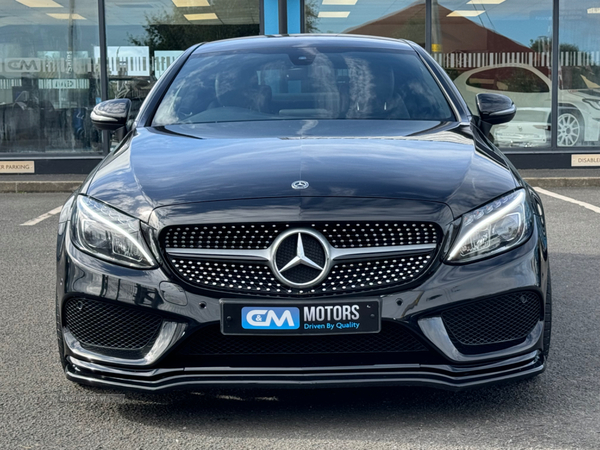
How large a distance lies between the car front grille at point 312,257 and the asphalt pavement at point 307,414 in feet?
1.68

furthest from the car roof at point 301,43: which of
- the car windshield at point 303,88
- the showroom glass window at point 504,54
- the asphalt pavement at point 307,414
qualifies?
the showroom glass window at point 504,54

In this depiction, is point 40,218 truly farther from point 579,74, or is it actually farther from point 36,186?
point 579,74

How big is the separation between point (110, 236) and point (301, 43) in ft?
7.02

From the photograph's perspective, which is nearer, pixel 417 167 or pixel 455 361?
pixel 455 361

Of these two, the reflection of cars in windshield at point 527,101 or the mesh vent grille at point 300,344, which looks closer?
the mesh vent grille at point 300,344

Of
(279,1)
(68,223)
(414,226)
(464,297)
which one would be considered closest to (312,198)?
(414,226)

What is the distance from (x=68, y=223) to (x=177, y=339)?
2.28 ft

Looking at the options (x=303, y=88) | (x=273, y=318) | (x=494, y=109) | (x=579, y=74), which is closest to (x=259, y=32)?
(x=579, y=74)

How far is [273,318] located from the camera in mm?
3043

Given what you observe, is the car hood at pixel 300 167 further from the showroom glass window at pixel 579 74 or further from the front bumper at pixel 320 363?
the showroom glass window at pixel 579 74

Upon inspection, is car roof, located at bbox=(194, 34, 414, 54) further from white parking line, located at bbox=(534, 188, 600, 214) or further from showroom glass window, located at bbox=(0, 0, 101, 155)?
showroom glass window, located at bbox=(0, 0, 101, 155)

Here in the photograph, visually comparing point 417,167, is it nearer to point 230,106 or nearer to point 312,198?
point 312,198

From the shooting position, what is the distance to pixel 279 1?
13.8 meters

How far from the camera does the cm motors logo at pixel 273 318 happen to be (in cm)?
304
